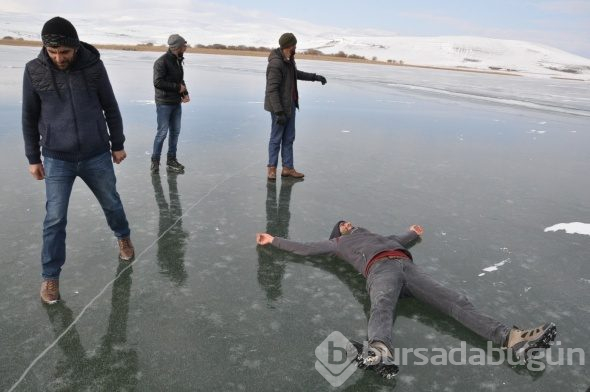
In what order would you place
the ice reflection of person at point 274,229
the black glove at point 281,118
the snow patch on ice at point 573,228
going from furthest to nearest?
the black glove at point 281,118, the snow patch on ice at point 573,228, the ice reflection of person at point 274,229

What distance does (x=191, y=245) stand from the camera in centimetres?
413

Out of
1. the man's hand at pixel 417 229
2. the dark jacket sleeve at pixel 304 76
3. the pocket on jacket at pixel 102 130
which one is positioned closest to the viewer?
the pocket on jacket at pixel 102 130

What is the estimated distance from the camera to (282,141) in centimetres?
646

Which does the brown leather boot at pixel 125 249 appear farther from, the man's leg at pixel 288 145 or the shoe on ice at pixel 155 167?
the man's leg at pixel 288 145

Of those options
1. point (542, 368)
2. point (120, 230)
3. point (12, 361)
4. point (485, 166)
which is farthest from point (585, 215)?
point (12, 361)

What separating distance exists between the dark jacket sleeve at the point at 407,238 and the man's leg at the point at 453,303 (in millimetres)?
744

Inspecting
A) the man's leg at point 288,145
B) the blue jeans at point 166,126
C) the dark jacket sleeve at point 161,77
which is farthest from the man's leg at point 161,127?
the man's leg at point 288,145

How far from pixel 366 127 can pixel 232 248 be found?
7186 mm

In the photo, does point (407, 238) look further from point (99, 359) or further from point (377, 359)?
point (99, 359)

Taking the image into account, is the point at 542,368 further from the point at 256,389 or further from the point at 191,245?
the point at 191,245

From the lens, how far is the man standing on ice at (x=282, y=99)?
5996 millimetres

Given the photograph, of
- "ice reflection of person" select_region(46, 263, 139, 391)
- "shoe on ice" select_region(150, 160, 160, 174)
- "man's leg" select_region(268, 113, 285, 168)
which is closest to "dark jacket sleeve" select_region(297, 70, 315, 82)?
"man's leg" select_region(268, 113, 285, 168)

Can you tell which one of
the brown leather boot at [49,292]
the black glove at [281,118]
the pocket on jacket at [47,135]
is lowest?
the brown leather boot at [49,292]

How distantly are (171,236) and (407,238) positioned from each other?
2285mm
